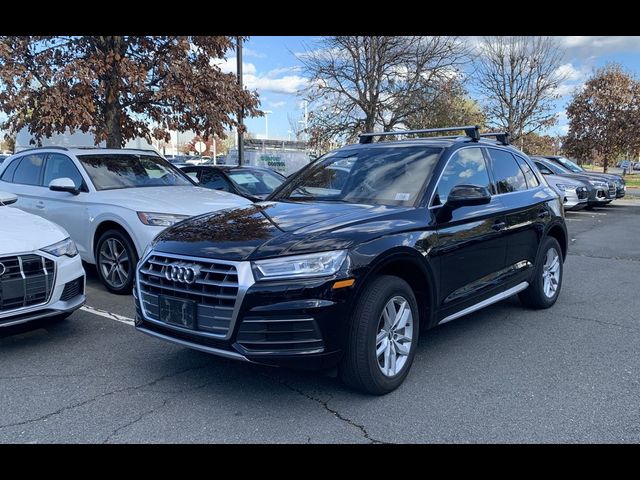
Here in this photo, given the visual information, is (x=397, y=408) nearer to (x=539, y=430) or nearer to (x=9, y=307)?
(x=539, y=430)

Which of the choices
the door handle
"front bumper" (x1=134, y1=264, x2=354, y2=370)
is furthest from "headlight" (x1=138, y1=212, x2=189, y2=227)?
the door handle

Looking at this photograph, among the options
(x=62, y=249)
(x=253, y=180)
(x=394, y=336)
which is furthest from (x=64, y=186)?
(x=394, y=336)

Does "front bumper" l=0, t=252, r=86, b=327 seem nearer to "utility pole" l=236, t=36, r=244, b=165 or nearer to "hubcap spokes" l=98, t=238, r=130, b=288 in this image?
"hubcap spokes" l=98, t=238, r=130, b=288

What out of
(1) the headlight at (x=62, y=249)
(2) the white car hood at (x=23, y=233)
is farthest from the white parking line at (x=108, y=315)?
(2) the white car hood at (x=23, y=233)

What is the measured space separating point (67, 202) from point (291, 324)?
16.0 ft

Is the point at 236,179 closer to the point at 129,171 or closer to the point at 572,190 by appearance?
the point at 129,171

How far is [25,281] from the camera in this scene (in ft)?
14.3

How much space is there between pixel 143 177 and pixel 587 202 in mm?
14173

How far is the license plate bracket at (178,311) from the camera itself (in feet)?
11.5

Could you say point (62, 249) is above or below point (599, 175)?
below

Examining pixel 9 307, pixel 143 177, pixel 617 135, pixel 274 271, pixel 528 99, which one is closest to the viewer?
pixel 274 271

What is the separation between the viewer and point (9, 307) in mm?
4258

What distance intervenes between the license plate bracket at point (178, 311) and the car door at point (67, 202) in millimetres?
3490
